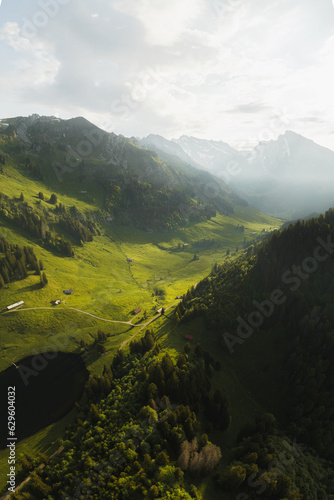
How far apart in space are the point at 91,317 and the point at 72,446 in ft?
220

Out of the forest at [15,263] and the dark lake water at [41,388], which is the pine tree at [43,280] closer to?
the forest at [15,263]

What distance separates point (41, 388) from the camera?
293 feet

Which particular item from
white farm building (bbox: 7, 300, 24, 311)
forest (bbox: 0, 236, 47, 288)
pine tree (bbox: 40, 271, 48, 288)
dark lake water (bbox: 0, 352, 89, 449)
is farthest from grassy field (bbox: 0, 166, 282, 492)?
forest (bbox: 0, 236, 47, 288)

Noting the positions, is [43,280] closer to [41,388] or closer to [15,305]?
[15,305]

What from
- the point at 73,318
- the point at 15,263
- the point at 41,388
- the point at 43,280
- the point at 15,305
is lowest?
the point at 41,388

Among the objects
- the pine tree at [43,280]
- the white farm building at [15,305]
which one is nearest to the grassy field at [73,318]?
the white farm building at [15,305]

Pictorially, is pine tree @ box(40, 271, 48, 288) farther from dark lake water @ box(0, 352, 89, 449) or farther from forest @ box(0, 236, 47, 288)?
dark lake water @ box(0, 352, 89, 449)

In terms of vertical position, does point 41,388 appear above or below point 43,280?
below

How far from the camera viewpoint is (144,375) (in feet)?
253

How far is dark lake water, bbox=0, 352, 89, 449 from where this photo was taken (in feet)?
253

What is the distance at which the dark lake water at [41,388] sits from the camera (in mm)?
77188

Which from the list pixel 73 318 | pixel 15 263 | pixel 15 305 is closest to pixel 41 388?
pixel 73 318

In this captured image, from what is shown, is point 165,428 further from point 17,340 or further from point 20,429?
point 17,340

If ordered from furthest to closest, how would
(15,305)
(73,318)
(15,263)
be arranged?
1. (15,263)
2. (73,318)
3. (15,305)
